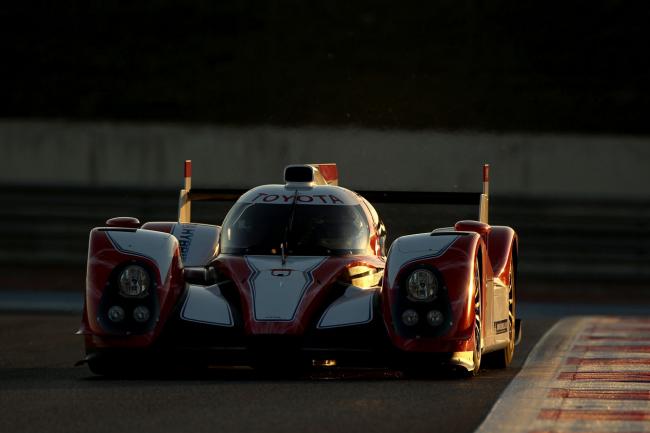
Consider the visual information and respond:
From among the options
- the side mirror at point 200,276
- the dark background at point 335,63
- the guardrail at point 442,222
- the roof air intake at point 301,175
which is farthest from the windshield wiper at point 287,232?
the dark background at point 335,63

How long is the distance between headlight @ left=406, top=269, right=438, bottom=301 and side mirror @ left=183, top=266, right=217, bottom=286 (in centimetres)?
141

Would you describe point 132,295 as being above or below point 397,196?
below

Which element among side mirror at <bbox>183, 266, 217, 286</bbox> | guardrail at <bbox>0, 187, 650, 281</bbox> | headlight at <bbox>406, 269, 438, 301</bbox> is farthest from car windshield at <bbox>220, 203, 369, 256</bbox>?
guardrail at <bbox>0, 187, 650, 281</bbox>

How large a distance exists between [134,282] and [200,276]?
0.69 m

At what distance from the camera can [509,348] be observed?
1225 centimetres

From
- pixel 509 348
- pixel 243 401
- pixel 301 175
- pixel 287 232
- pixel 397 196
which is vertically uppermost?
pixel 301 175

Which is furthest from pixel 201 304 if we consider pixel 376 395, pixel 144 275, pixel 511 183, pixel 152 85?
pixel 152 85

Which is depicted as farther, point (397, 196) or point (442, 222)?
point (442, 222)

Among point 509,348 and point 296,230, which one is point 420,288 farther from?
point 509,348

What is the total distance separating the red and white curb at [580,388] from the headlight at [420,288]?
0.72 meters

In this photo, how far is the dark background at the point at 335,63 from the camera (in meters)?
25.0

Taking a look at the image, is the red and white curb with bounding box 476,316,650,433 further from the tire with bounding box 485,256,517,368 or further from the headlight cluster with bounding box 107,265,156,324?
the headlight cluster with bounding box 107,265,156,324

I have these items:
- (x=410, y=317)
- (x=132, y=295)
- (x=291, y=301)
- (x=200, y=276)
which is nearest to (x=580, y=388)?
(x=410, y=317)

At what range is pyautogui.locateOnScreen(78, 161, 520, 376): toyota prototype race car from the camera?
10.4m
